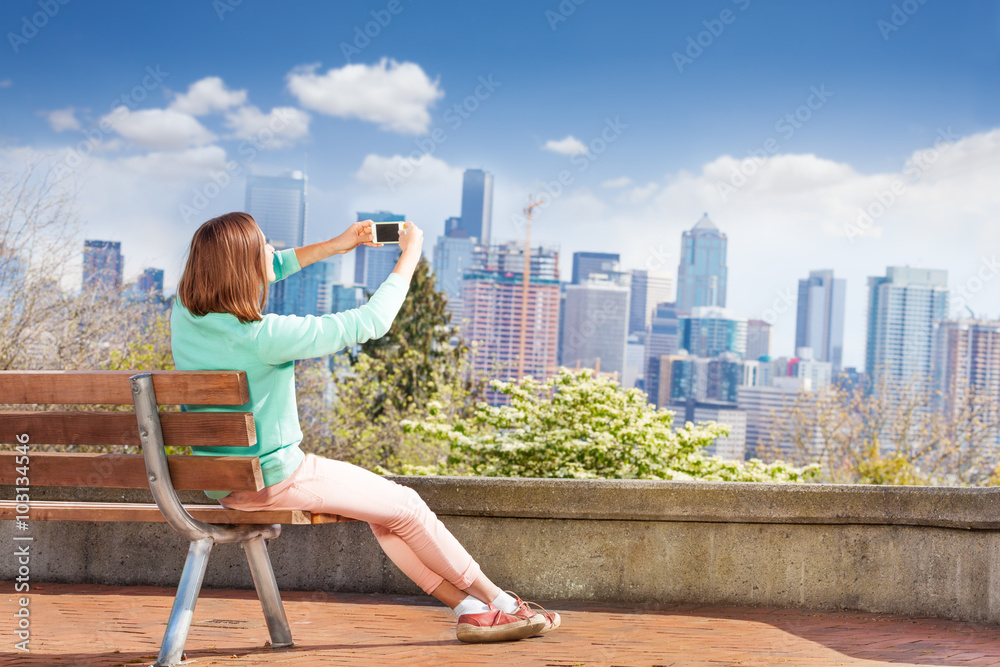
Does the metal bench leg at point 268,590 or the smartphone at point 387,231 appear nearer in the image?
the metal bench leg at point 268,590

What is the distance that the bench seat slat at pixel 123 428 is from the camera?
84.4 inches

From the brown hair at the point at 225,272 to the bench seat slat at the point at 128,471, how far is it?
37 centimetres

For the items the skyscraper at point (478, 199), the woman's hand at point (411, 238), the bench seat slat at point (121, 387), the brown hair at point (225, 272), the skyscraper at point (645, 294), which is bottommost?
the bench seat slat at point (121, 387)

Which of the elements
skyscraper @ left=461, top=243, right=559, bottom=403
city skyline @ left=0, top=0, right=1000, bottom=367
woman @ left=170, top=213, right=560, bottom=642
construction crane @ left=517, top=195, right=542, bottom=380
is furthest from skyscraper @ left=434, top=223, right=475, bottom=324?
woman @ left=170, top=213, right=560, bottom=642

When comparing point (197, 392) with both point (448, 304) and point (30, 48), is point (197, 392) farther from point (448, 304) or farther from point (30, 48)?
point (30, 48)

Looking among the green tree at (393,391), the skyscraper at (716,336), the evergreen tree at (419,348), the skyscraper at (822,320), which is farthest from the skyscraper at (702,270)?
the green tree at (393,391)

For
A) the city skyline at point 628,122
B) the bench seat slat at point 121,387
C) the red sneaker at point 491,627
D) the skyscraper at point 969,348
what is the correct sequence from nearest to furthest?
1. the bench seat slat at point 121,387
2. the red sneaker at point 491,627
3. the skyscraper at point 969,348
4. the city skyline at point 628,122

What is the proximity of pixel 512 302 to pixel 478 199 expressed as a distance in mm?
63776

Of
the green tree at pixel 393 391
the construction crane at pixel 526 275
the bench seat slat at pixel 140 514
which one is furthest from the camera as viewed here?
the construction crane at pixel 526 275

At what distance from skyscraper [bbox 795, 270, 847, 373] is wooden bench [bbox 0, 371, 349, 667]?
109358 mm

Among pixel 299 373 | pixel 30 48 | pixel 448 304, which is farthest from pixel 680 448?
pixel 30 48

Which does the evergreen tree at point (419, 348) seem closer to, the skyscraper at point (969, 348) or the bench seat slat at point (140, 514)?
the skyscraper at point (969, 348)

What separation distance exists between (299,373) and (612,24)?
4546 inches

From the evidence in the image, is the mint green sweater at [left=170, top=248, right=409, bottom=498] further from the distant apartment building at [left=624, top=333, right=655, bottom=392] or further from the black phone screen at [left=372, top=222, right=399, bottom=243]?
the distant apartment building at [left=624, top=333, right=655, bottom=392]
